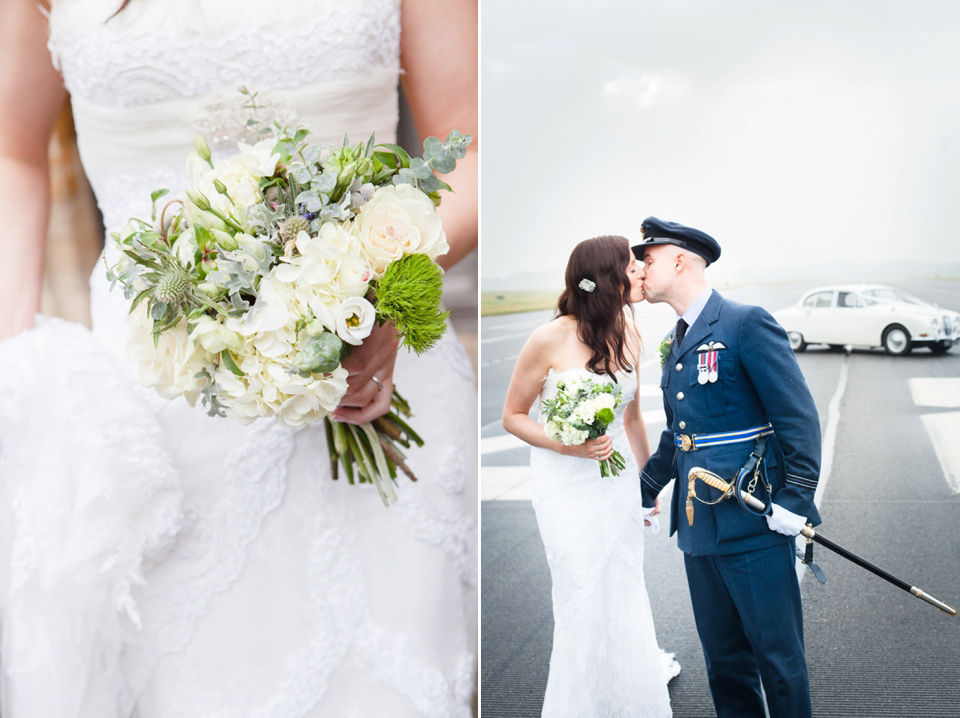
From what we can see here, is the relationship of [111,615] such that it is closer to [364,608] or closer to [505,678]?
[364,608]

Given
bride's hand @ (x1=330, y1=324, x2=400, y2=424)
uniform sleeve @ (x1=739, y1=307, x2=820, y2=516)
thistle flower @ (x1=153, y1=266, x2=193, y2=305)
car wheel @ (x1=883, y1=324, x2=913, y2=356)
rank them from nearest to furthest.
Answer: thistle flower @ (x1=153, y1=266, x2=193, y2=305) → bride's hand @ (x1=330, y1=324, x2=400, y2=424) → uniform sleeve @ (x1=739, y1=307, x2=820, y2=516) → car wheel @ (x1=883, y1=324, x2=913, y2=356)

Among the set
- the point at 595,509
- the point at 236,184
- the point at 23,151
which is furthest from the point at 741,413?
the point at 23,151

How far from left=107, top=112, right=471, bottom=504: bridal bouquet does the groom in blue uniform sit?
62 centimetres

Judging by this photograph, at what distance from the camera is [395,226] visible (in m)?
1.15

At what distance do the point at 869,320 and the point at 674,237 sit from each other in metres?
0.46

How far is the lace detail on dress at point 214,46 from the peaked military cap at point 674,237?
67 centimetres

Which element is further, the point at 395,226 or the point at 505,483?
the point at 505,483

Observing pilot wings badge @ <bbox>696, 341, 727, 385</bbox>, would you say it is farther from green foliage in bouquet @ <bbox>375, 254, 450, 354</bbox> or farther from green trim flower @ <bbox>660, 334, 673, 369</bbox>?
green foliage in bouquet @ <bbox>375, 254, 450, 354</bbox>

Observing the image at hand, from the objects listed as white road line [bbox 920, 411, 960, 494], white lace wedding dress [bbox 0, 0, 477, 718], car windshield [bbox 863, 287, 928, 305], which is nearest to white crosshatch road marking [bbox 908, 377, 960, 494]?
white road line [bbox 920, 411, 960, 494]

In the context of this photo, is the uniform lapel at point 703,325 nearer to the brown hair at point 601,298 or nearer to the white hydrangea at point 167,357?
the brown hair at point 601,298

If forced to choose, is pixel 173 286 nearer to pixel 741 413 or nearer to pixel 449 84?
pixel 449 84

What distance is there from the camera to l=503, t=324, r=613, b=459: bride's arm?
1686mm

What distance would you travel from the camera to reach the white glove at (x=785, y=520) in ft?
4.86

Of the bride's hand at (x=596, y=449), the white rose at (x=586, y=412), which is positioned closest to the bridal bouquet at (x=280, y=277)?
the white rose at (x=586, y=412)
